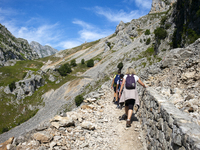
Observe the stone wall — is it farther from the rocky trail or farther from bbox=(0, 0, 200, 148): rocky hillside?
the rocky trail

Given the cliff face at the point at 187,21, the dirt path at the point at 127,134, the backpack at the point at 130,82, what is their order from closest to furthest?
the dirt path at the point at 127,134
the backpack at the point at 130,82
the cliff face at the point at 187,21

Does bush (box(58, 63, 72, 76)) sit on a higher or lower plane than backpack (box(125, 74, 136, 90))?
higher

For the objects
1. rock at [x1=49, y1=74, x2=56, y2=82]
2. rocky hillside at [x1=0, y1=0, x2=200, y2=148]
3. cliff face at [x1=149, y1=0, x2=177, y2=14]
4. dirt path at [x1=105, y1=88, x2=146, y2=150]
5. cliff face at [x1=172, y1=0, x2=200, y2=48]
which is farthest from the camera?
cliff face at [x1=149, y1=0, x2=177, y2=14]

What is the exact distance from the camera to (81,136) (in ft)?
A: 16.7

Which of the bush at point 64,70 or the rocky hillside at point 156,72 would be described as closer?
the rocky hillside at point 156,72

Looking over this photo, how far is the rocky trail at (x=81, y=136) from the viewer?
13.2ft

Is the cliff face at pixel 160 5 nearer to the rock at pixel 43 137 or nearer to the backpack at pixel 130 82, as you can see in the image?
the backpack at pixel 130 82

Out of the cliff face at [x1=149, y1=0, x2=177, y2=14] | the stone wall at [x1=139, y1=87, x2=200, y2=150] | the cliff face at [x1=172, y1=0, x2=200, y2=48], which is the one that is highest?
the cliff face at [x1=149, y1=0, x2=177, y2=14]

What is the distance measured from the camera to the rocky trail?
4.03 m

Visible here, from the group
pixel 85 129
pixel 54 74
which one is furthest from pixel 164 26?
pixel 54 74

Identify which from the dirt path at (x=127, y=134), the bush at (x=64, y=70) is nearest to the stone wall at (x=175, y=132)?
the dirt path at (x=127, y=134)

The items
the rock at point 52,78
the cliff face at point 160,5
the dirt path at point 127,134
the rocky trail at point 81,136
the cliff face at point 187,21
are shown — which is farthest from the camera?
the cliff face at point 160,5

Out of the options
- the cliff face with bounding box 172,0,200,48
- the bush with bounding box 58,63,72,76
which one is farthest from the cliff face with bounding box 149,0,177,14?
the cliff face with bounding box 172,0,200,48

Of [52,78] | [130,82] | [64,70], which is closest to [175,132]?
[130,82]
